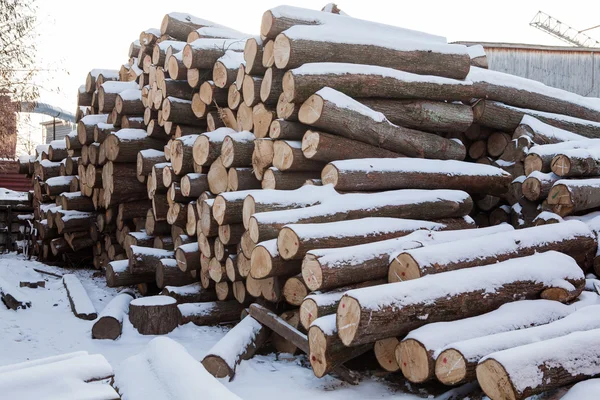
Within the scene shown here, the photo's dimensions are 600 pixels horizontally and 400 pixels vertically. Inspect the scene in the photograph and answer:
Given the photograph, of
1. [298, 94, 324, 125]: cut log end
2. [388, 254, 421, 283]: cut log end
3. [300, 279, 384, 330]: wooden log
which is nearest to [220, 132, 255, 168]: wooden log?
[298, 94, 324, 125]: cut log end

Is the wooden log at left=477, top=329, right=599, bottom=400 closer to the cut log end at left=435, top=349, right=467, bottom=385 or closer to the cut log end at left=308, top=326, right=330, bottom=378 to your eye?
the cut log end at left=435, top=349, right=467, bottom=385

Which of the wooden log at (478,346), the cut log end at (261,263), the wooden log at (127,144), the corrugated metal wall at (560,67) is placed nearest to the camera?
the wooden log at (478,346)

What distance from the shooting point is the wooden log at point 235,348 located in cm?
478

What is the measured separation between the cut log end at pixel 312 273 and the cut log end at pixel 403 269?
581 mm

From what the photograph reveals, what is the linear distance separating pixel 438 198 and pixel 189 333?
116 inches

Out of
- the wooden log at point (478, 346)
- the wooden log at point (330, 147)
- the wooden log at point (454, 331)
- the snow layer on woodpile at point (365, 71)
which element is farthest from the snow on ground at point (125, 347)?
the snow layer on woodpile at point (365, 71)

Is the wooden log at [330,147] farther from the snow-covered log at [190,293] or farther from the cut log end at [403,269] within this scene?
the snow-covered log at [190,293]

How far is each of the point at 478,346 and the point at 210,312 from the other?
11.8 ft

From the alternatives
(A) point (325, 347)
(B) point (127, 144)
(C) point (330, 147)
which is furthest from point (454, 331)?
(B) point (127, 144)

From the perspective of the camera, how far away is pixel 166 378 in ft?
7.61

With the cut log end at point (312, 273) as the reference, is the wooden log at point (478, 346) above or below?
below

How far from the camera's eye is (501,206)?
727cm

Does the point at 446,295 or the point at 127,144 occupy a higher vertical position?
the point at 127,144

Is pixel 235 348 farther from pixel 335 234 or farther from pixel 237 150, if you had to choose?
pixel 237 150
